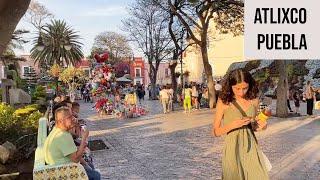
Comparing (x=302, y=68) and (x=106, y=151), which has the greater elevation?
(x=302, y=68)

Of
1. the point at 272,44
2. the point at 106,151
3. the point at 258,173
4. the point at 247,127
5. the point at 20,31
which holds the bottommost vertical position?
the point at 106,151

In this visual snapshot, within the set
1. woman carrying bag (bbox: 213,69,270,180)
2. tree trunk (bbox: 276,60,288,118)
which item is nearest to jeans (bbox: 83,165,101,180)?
woman carrying bag (bbox: 213,69,270,180)

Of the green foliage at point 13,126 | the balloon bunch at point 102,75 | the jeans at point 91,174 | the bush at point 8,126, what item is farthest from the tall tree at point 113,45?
the jeans at point 91,174

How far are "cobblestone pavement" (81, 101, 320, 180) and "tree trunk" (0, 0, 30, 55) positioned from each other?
4706 millimetres

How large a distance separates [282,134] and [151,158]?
Answer: 562 centimetres

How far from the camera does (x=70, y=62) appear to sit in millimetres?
68438

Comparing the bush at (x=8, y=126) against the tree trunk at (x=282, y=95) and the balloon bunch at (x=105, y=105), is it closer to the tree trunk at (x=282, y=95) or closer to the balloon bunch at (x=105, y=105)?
the tree trunk at (x=282, y=95)

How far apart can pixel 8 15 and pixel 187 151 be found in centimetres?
791

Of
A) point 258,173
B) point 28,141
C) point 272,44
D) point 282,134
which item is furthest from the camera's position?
point 282,134

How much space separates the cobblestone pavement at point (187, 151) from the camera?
29.9 feet

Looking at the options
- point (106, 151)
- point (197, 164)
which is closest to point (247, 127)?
point (197, 164)

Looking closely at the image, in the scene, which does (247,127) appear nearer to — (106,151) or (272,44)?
(272,44)

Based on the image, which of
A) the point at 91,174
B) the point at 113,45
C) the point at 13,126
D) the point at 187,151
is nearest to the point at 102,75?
the point at 187,151

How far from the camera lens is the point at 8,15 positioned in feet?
14.8
